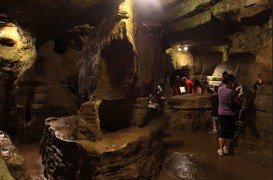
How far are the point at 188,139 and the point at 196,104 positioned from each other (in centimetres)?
148

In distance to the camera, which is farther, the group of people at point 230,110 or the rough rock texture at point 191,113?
the rough rock texture at point 191,113

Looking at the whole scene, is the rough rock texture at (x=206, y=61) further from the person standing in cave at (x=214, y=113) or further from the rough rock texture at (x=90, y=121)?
the rough rock texture at (x=90, y=121)

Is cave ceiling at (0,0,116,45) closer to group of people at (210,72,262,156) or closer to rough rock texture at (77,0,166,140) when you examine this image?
rough rock texture at (77,0,166,140)

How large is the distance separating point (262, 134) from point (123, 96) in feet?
11.8

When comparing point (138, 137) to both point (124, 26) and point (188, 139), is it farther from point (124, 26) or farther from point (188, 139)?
point (188, 139)

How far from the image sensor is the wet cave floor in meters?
6.03

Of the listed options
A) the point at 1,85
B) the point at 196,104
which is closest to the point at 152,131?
the point at 196,104

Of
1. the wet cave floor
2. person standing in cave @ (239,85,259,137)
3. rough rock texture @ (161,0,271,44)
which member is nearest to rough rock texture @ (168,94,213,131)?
the wet cave floor

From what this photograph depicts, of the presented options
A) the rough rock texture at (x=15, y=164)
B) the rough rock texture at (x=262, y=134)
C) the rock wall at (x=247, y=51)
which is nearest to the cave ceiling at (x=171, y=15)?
the rock wall at (x=247, y=51)

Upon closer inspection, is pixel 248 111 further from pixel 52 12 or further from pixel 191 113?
pixel 52 12

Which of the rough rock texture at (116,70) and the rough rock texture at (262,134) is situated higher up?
the rough rock texture at (116,70)

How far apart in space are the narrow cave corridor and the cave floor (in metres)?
0.03

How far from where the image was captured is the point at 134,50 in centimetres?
553

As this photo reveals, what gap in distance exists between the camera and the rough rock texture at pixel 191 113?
980 cm
